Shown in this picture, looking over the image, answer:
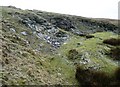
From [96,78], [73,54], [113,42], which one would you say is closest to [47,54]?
[73,54]

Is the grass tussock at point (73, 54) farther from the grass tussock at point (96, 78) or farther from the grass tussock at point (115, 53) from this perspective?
the grass tussock at point (115, 53)

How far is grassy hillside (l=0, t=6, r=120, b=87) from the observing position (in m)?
19.1

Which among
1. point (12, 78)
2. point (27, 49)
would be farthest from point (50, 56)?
point (12, 78)

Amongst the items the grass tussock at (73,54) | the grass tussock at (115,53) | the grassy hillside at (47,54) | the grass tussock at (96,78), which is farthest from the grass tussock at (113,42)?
the grass tussock at (96,78)

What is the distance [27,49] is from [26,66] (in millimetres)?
4145

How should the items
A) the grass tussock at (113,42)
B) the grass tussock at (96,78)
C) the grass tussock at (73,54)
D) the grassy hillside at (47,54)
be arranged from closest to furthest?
1. the grassy hillside at (47,54)
2. the grass tussock at (96,78)
3. the grass tussock at (73,54)
4. the grass tussock at (113,42)

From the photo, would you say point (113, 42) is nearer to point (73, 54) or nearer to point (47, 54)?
point (73, 54)

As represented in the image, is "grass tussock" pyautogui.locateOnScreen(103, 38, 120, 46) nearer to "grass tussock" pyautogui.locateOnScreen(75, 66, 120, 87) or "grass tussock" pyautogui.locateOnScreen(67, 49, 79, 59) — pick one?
"grass tussock" pyautogui.locateOnScreen(67, 49, 79, 59)

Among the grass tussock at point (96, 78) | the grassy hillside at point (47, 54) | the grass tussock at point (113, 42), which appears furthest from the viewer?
the grass tussock at point (113, 42)

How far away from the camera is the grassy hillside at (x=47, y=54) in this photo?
19066 millimetres

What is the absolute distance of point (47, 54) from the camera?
25438mm

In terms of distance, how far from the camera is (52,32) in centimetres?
3153

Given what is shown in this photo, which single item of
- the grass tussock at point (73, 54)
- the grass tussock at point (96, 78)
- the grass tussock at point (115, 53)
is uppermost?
the grass tussock at point (115, 53)

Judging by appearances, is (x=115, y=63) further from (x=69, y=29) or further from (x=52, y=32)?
(x=69, y=29)
